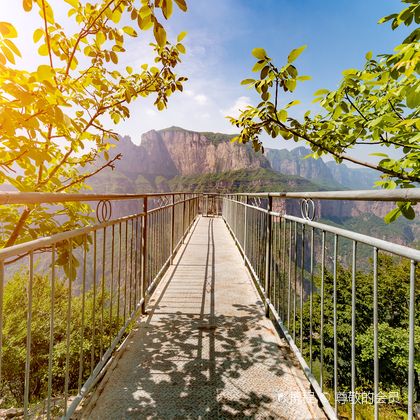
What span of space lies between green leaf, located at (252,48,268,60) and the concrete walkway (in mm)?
2490

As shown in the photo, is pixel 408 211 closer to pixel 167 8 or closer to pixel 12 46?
pixel 167 8

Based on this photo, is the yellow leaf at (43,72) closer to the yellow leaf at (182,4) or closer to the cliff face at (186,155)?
the yellow leaf at (182,4)

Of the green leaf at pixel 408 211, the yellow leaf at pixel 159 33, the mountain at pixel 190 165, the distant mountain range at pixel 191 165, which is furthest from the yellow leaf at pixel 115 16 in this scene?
the distant mountain range at pixel 191 165

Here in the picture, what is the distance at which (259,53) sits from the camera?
6.52 ft

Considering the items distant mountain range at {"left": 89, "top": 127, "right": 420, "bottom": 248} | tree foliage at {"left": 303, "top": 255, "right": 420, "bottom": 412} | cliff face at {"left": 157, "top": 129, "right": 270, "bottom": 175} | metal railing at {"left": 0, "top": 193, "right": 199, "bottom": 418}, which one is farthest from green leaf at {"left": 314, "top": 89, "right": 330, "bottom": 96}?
cliff face at {"left": 157, "top": 129, "right": 270, "bottom": 175}

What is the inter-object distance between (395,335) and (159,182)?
11805 centimetres

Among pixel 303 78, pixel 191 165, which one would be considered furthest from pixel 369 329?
pixel 191 165

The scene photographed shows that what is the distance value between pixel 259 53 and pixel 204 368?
2551 mm

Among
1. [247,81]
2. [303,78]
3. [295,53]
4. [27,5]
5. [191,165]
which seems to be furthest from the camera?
[191,165]

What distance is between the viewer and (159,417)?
5.91 feet

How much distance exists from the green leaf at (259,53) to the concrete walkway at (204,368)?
8.17 feet

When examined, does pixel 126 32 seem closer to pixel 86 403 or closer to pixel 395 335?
pixel 86 403

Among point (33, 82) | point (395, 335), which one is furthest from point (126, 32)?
point (395, 335)

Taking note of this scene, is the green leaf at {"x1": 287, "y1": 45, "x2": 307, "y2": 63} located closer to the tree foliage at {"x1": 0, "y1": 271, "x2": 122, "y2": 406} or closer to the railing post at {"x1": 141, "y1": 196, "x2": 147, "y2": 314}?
the railing post at {"x1": 141, "y1": 196, "x2": 147, "y2": 314}
